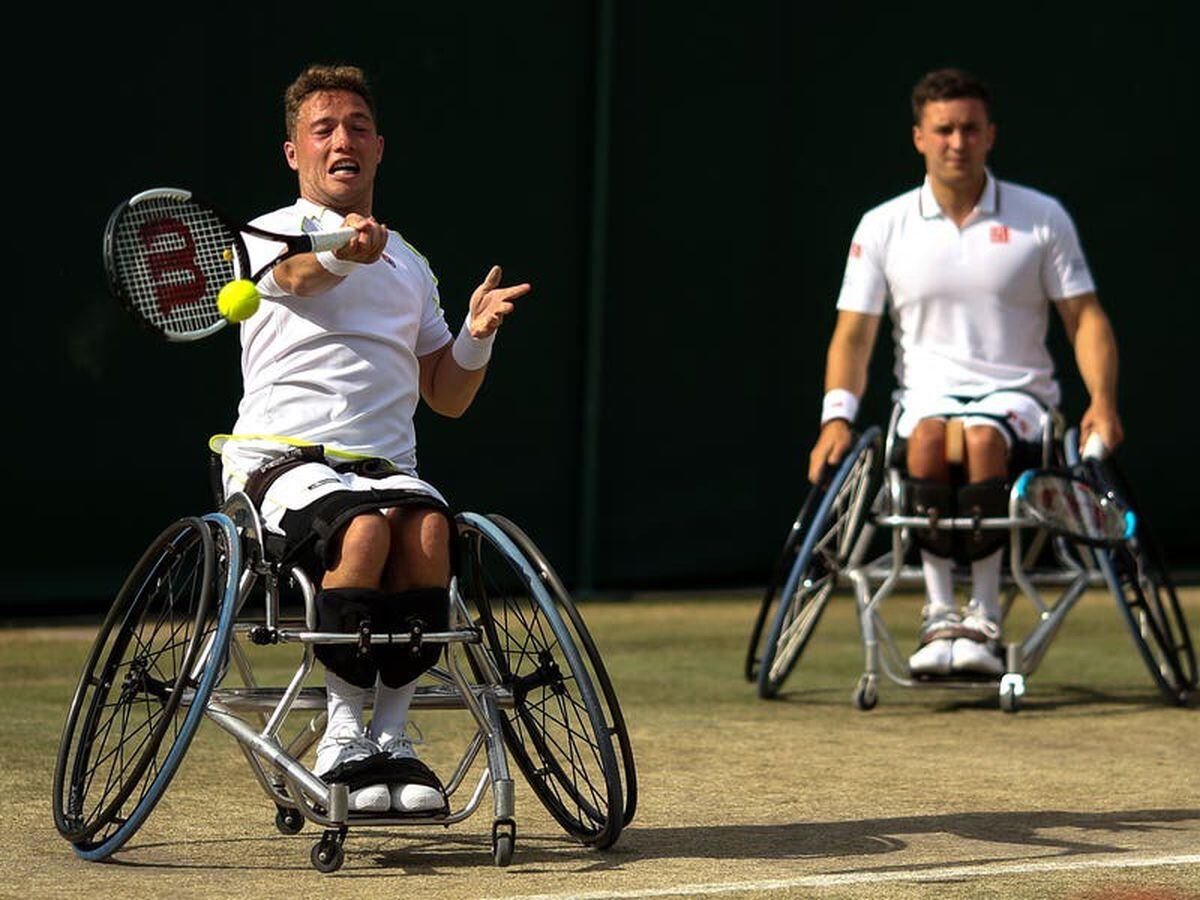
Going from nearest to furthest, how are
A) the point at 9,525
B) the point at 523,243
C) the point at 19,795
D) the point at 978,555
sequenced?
1. the point at 19,795
2. the point at 978,555
3. the point at 9,525
4. the point at 523,243

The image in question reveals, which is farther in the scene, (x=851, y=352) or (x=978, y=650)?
(x=851, y=352)

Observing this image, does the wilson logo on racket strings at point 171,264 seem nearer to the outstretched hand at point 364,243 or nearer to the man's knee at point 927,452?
the outstretched hand at point 364,243

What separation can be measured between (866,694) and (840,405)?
791mm

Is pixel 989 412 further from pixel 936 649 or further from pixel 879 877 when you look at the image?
pixel 879 877

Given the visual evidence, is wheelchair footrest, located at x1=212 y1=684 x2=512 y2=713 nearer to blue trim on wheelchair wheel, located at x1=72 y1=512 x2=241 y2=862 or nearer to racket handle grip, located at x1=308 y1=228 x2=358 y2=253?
blue trim on wheelchair wheel, located at x1=72 y1=512 x2=241 y2=862

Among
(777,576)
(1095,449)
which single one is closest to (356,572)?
(777,576)

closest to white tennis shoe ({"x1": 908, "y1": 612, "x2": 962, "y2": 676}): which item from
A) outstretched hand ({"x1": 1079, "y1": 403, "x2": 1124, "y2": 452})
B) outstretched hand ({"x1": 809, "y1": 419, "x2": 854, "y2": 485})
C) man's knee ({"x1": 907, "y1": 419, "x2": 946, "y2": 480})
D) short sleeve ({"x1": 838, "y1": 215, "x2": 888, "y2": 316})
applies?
man's knee ({"x1": 907, "y1": 419, "x2": 946, "y2": 480})

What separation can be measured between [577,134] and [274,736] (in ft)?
16.2

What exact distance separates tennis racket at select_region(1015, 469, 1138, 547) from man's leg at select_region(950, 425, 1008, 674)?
12 centimetres

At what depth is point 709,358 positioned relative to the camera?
905cm

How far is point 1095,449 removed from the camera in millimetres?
6367

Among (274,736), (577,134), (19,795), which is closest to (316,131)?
(274,736)

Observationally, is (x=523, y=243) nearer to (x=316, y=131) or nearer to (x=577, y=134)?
(x=577, y=134)

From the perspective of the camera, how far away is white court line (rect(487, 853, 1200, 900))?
3912 millimetres
